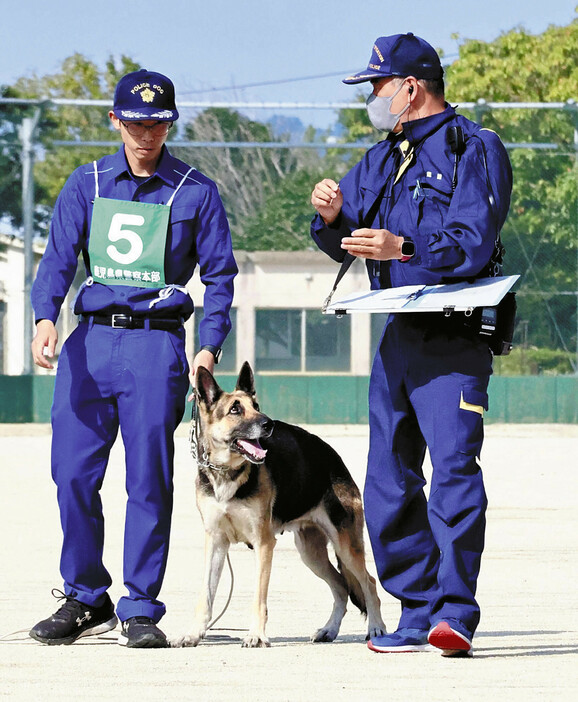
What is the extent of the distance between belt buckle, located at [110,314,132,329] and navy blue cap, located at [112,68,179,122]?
0.82m

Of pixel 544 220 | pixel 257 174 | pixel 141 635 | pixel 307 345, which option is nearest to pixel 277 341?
pixel 307 345

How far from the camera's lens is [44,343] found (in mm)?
6172

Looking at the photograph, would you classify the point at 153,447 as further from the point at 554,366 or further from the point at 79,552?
the point at 554,366

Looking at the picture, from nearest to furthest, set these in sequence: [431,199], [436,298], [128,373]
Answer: [436,298] < [431,199] < [128,373]

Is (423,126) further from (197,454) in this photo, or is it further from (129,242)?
(197,454)

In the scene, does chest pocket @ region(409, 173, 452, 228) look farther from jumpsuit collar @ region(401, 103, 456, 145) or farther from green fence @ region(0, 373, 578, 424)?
green fence @ region(0, 373, 578, 424)

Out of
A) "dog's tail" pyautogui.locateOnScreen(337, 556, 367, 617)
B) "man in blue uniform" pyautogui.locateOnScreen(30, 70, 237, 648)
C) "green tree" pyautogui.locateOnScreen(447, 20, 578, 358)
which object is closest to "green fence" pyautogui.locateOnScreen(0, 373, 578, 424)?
"green tree" pyautogui.locateOnScreen(447, 20, 578, 358)

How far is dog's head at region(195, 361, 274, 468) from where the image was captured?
636cm

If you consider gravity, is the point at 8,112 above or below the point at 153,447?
above

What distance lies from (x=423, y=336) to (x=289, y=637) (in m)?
1.64

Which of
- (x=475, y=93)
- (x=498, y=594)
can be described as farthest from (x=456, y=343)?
(x=475, y=93)

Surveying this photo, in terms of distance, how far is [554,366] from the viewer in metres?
25.4

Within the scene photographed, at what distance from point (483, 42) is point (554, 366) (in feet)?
61.9

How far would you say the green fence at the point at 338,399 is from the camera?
25.1 metres
